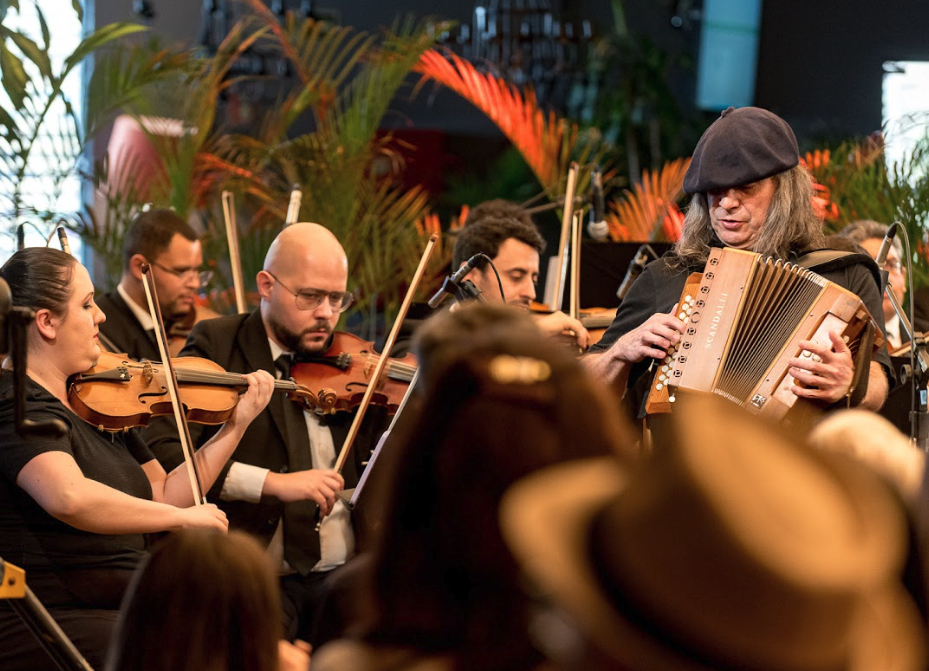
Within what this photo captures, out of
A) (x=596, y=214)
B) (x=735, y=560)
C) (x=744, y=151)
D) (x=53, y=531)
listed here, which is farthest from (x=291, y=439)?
(x=735, y=560)

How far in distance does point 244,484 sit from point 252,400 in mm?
285

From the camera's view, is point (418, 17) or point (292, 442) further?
point (418, 17)

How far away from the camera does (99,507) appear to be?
2617 mm

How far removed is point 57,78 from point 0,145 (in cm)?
40

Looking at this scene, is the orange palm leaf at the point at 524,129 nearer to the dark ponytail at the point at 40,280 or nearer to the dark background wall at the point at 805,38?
the dark background wall at the point at 805,38

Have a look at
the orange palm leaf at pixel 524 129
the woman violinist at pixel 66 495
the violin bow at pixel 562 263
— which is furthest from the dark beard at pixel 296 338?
the orange palm leaf at pixel 524 129

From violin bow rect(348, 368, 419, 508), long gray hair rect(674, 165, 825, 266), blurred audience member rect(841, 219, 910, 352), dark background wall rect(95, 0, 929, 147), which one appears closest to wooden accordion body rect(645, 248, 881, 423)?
long gray hair rect(674, 165, 825, 266)

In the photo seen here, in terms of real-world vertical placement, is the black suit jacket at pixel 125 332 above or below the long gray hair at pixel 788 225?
below

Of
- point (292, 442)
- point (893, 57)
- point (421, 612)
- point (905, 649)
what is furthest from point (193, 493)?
point (893, 57)

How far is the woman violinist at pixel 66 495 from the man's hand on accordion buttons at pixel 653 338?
1084 millimetres

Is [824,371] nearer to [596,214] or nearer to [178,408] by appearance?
[178,408]

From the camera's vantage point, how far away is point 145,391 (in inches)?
122

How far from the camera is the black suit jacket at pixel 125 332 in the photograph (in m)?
4.50

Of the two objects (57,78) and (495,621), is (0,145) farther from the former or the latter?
(495,621)
